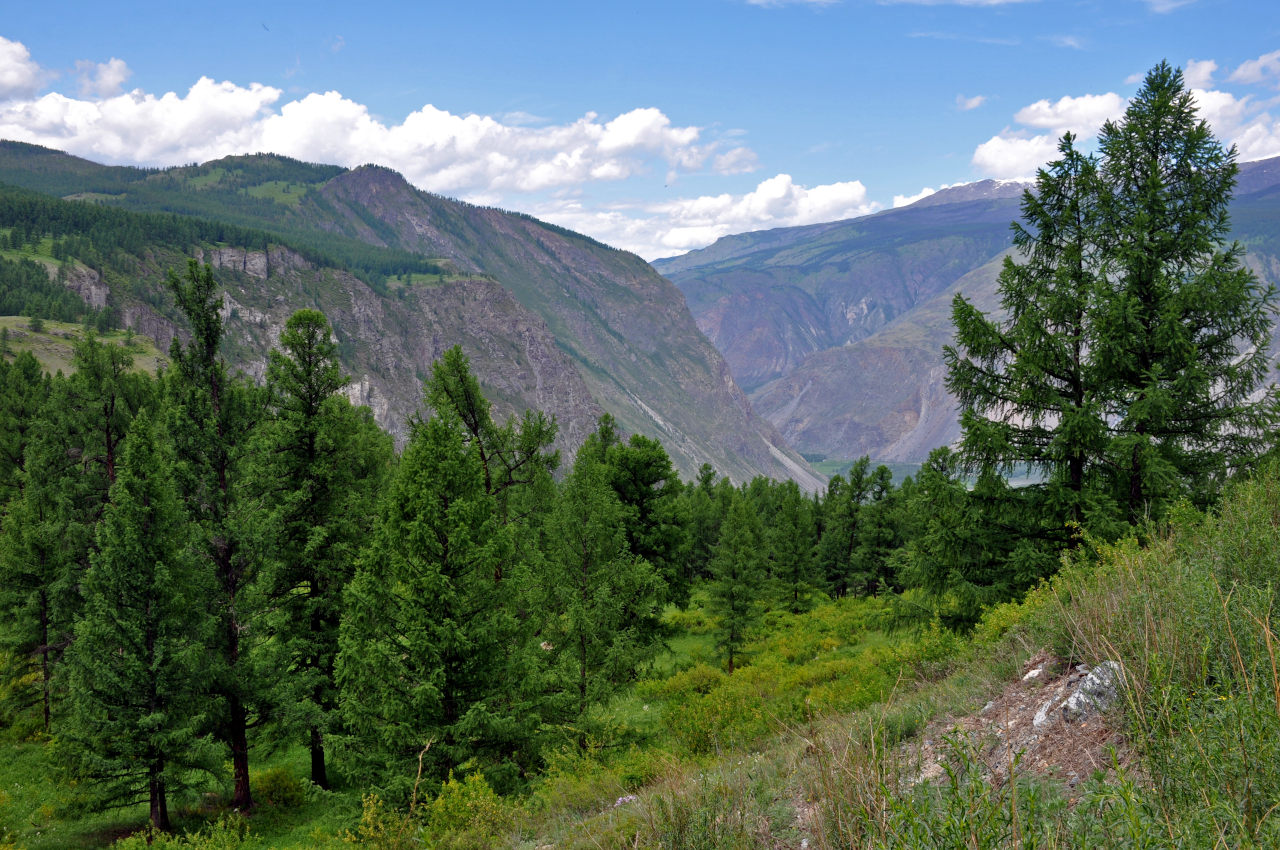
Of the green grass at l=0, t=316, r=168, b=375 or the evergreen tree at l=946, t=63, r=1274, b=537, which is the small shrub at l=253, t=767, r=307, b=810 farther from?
the green grass at l=0, t=316, r=168, b=375

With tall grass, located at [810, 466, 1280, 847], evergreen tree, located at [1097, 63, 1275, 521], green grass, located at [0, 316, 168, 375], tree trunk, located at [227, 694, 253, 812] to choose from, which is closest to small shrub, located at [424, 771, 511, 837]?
tall grass, located at [810, 466, 1280, 847]

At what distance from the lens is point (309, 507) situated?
17.7 m

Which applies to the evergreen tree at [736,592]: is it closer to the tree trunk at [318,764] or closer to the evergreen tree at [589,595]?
the evergreen tree at [589,595]

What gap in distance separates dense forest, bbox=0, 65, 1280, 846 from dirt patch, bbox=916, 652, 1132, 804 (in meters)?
0.61

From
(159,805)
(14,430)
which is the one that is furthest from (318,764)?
(14,430)

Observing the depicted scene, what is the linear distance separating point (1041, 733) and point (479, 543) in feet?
37.5

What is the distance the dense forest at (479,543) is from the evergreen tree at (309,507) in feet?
0.31

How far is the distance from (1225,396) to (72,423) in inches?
1367

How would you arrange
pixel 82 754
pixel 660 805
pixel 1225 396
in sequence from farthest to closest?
1. pixel 82 754
2. pixel 1225 396
3. pixel 660 805

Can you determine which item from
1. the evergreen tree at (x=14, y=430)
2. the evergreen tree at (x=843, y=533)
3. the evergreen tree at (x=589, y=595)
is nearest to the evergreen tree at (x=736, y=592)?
the evergreen tree at (x=589, y=595)

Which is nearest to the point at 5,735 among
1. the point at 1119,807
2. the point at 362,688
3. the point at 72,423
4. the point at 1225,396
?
the point at 72,423

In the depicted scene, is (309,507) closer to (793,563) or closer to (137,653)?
(137,653)

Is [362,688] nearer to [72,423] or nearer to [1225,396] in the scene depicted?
[1225,396]

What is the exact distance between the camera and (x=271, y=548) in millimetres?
16578
